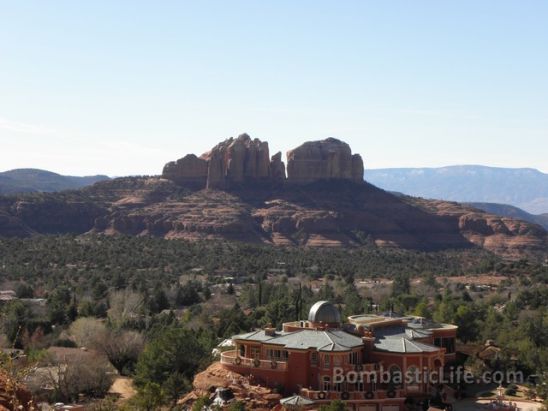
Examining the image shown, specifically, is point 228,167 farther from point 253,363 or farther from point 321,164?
point 253,363

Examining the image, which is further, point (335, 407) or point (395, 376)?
point (395, 376)

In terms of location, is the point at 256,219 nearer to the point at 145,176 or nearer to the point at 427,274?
the point at 145,176

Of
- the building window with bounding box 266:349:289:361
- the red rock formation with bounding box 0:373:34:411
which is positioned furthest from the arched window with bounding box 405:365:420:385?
the red rock formation with bounding box 0:373:34:411

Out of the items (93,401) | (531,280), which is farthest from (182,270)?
(93,401)

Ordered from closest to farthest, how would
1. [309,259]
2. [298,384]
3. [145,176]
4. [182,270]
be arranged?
1. [298,384]
2. [182,270]
3. [309,259]
4. [145,176]

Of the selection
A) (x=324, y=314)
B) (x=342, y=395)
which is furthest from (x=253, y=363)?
(x=342, y=395)

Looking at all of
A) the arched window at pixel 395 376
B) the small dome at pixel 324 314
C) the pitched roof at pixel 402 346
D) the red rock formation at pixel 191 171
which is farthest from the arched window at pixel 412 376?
the red rock formation at pixel 191 171

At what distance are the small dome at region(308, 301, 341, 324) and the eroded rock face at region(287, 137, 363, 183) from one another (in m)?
136

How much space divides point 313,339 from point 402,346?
16.4 ft

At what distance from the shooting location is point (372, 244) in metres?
162

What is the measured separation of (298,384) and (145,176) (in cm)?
15363

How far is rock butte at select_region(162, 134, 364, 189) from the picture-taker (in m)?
180

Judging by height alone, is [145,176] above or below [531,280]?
above

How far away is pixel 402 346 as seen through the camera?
46.3 metres
